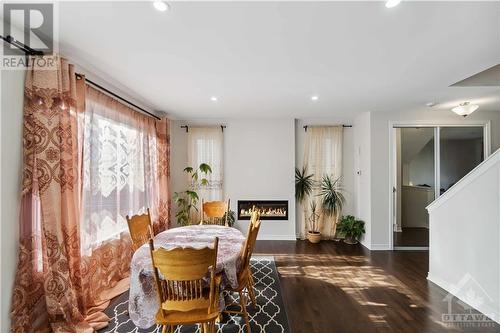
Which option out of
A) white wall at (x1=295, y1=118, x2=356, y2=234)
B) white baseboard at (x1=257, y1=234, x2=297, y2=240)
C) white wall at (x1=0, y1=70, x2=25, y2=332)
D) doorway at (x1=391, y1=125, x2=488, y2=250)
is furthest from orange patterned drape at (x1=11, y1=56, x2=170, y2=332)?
doorway at (x1=391, y1=125, x2=488, y2=250)

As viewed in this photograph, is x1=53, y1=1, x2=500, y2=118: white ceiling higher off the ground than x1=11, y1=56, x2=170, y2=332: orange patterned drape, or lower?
higher

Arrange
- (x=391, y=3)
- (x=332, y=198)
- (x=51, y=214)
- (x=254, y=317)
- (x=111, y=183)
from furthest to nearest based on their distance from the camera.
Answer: (x=332, y=198) → (x=111, y=183) → (x=254, y=317) → (x=51, y=214) → (x=391, y=3)

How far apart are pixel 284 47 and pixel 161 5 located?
1063 mm

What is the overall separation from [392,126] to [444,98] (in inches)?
35.4

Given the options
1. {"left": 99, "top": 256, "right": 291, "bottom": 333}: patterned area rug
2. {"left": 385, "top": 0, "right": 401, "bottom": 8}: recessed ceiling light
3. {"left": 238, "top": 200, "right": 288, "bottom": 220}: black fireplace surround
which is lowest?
{"left": 99, "top": 256, "right": 291, "bottom": 333}: patterned area rug

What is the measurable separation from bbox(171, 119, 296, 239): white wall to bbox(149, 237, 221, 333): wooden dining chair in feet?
10.8

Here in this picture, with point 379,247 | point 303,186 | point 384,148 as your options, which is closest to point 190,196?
point 303,186

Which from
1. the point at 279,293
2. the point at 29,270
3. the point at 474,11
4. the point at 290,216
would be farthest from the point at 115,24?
the point at 290,216

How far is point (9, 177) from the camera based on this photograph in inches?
71.6

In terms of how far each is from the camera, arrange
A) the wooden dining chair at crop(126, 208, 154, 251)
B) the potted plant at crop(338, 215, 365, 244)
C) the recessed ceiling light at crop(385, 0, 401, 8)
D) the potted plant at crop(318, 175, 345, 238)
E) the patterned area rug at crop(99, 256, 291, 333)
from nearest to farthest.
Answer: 1. the recessed ceiling light at crop(385, 0, 401, 8)
2. the patterned area rug at crop(99, 256, 291, 333)
3. the wooden dining chair at crop(126, 208, 154, 251)
4. the potted plant at crop(338, 215, 365, 244)
5. the potted plant at crop(318, 175, 345, 238)

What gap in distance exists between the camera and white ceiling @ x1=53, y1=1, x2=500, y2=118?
166 centimetres

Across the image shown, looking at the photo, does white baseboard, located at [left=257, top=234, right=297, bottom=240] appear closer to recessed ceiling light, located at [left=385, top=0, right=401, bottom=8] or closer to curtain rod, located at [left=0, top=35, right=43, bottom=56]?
recessed ceiling light, located at [left=385, top=0, right=401, bottom=8]

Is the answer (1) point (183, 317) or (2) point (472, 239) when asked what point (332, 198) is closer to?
(2) point (472, 239)

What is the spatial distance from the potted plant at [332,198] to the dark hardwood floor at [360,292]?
875 millimetres
